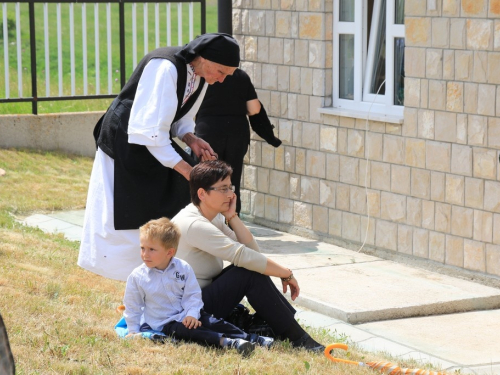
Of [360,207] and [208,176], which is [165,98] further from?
[360,207]

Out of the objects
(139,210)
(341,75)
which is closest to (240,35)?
(341,75)

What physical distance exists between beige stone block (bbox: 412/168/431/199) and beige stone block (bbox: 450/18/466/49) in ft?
3.17

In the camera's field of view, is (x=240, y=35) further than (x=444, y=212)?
Yes

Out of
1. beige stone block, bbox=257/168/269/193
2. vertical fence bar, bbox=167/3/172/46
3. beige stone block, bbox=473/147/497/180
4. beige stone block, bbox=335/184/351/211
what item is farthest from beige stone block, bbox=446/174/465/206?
vertical fence bar, bbox=167/3/172/46

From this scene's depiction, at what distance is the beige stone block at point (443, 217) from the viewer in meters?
7.36

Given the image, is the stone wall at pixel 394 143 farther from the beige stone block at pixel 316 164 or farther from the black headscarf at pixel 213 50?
the black headscarf at pixel 213 50

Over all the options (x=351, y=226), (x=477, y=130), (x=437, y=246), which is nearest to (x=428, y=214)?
(x=437, y=246)

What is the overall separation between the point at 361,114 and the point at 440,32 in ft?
3.46

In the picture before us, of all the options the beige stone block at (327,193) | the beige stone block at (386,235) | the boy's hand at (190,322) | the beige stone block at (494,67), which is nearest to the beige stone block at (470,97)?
the beige stone block at (494,67)

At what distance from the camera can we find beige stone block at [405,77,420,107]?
753 cm

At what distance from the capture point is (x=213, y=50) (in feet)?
17.0

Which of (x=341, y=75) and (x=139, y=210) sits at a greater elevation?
(x=341, y=75)

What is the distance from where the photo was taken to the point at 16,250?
24.5 ft

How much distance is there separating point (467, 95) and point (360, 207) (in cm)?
147
